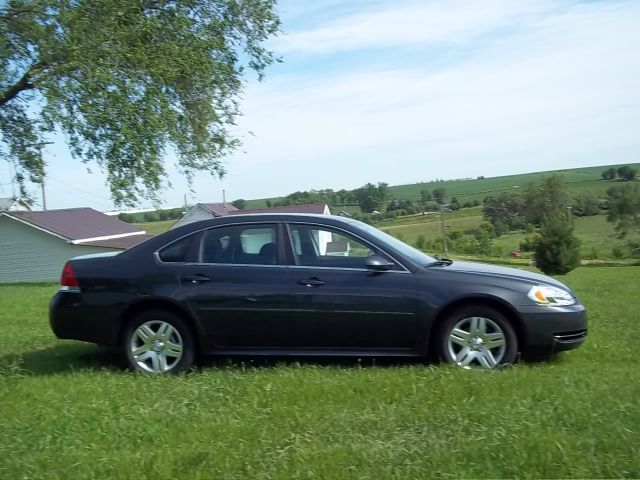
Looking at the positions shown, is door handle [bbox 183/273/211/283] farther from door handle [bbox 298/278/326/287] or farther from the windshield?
the windshield

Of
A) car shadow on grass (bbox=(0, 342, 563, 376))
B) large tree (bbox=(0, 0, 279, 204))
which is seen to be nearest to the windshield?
car shadow on grass (bbox=(0, 342, 563, 376))

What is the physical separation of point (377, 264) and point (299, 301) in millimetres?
778

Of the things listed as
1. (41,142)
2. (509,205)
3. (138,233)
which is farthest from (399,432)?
(509,205)

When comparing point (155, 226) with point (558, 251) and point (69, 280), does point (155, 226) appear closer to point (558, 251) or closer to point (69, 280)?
point (558, 251)

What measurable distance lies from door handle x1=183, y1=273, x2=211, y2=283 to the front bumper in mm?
2837

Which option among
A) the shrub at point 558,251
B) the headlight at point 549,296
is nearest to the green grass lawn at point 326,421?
the headlight at point 549,296

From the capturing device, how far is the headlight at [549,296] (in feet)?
20.6

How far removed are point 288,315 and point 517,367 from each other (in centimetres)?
205

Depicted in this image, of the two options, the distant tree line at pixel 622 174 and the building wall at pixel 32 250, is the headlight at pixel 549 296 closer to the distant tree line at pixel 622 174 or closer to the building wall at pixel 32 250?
the building wall at pixel 32 250

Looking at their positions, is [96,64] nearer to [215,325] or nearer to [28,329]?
[28,329]

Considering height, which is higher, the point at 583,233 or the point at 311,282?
the point at 311,282

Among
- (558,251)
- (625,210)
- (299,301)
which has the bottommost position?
(558,251)

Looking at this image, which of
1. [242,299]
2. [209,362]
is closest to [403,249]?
[242,299]

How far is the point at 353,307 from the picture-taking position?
20.5 ft
